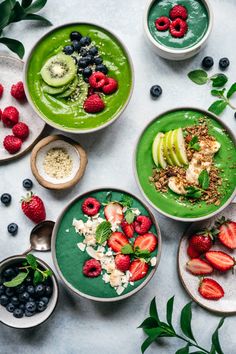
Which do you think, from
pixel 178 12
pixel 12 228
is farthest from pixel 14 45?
pixel 12 228

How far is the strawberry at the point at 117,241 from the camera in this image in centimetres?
361

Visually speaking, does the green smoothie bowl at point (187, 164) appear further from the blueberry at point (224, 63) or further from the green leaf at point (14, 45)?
the green leaf at point (14, 45)

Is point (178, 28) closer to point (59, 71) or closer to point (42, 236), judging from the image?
point (59, 71)

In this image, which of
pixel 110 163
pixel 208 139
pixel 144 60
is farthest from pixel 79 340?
pixel 144 60

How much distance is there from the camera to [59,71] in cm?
368

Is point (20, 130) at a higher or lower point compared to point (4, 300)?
higher

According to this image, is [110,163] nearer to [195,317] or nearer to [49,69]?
[49,69]

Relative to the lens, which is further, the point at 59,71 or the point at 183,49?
the point at 183,49

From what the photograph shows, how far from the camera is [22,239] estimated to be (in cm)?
390

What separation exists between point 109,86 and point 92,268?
109cm

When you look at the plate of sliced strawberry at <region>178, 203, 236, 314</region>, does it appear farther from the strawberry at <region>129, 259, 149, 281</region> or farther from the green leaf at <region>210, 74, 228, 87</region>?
the green leaf at <region>210, 74, 228, 87</region>

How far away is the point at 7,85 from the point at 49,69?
35 centimetres

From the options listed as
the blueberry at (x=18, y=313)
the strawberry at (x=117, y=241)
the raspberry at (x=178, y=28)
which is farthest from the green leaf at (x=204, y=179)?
the blueberry at (x=18, y=313)

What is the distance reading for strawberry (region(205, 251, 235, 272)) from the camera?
12.3ft
